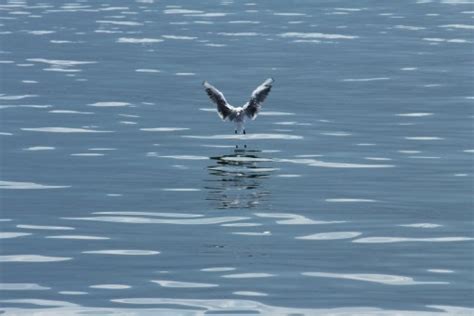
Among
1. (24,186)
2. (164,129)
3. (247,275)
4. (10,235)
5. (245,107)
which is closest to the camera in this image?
(247,275)

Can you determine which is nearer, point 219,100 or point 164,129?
point 219,100

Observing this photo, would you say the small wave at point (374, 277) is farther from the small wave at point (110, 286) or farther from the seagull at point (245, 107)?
the seagull at point (245, 107)

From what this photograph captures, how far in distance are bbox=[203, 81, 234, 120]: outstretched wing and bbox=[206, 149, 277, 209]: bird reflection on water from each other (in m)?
0.90

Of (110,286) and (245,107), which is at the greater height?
(245,107)

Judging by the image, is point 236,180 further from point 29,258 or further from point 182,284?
point 182,284

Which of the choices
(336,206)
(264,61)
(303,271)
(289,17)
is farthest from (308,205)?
(289,17)

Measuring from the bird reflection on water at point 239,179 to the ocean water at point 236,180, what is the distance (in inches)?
2.7

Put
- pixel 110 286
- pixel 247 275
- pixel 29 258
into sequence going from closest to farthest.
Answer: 1. pixel 110 286
2. pixel 247 275
3. pixel 29 258

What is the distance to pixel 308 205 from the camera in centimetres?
2895

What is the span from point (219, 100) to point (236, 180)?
4296 mm

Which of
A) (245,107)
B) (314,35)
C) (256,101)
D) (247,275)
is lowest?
(247,275)

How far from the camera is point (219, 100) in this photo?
35844 millimetres

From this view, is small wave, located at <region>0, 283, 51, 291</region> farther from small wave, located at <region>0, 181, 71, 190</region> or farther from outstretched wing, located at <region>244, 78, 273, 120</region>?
outstretched wing, located at <region>244, 78, 273, 120</region>

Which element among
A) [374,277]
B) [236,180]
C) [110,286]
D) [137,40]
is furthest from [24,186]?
[137,40]
